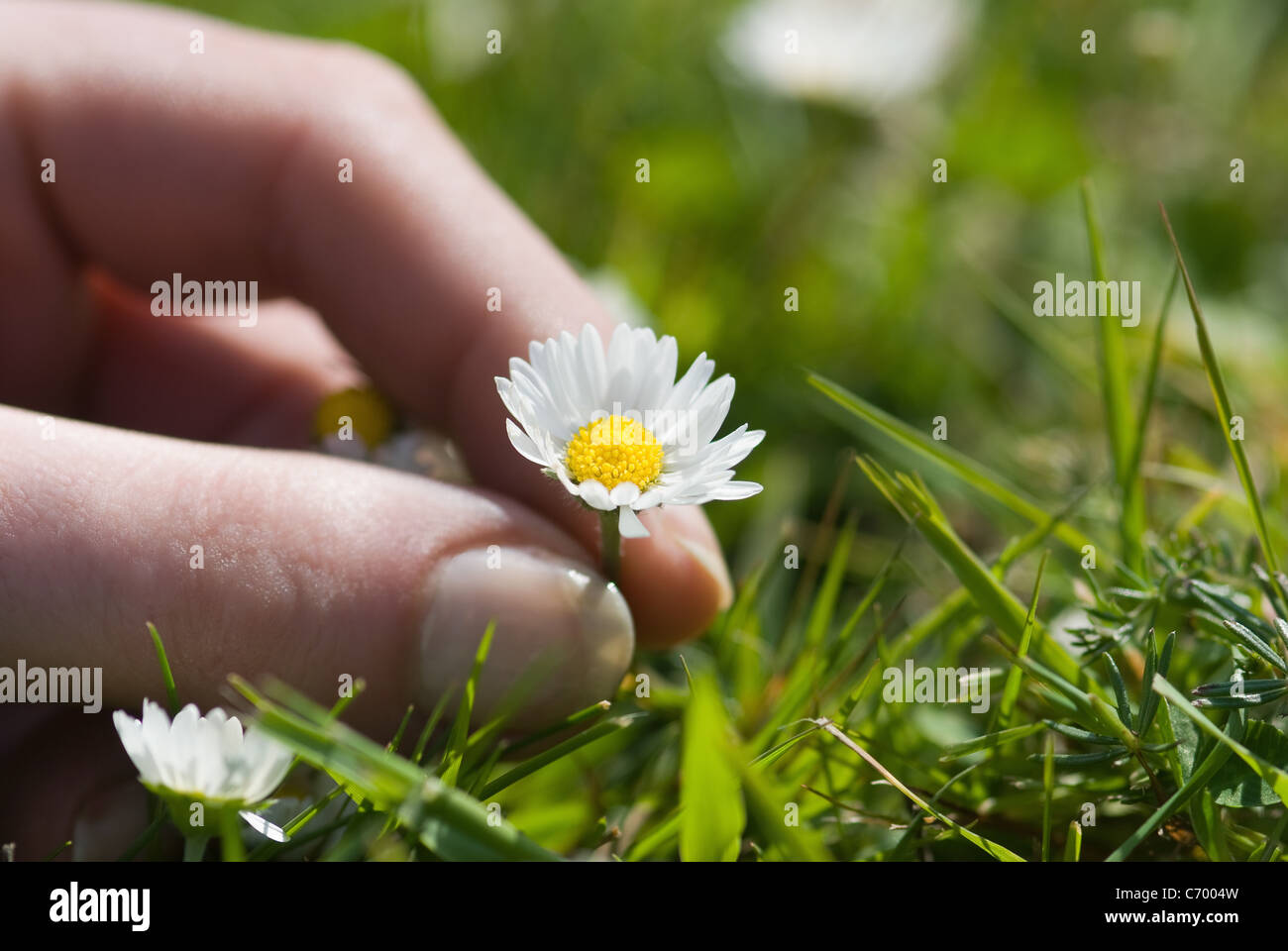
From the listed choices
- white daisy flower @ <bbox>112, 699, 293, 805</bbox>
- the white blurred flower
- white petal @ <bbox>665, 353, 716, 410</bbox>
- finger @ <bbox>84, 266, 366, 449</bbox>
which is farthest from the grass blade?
the white blurred flower

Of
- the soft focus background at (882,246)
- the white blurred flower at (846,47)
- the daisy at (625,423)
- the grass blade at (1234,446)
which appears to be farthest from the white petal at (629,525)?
the white blurred flower at (846,47)

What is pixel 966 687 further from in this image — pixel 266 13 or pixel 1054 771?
pixel 266 13

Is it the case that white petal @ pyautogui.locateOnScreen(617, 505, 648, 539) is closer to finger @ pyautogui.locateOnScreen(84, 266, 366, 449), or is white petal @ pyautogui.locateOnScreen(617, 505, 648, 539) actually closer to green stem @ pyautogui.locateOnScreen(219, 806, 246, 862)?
green stem @ pyautogui.locateOnScreen(219, 806, 246, 862)

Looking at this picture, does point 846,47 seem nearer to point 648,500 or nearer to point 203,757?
point 648,500

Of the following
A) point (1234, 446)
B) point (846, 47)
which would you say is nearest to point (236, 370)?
point (1234, 446)

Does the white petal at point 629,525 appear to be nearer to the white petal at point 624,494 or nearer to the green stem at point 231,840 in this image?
the white petal at point 624,494
